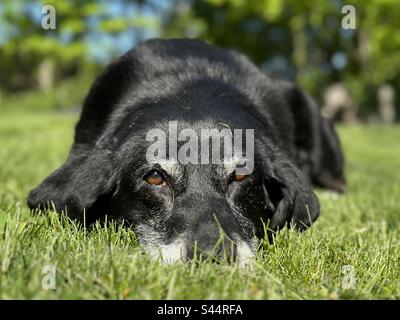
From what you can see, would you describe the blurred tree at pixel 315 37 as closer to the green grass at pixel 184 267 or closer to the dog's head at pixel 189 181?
the dog's head at pixel 189 181

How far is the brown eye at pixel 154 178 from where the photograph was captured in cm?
324

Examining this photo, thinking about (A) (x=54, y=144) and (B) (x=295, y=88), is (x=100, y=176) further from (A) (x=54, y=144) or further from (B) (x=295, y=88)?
(A) (x=54, y=144)

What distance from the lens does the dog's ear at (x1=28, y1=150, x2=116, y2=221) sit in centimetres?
349

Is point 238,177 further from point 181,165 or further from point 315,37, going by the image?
point 315,37

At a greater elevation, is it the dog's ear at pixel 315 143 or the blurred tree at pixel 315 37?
the blurred tree at pixel 315 37

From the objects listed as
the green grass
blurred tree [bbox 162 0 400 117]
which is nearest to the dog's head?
the green grass

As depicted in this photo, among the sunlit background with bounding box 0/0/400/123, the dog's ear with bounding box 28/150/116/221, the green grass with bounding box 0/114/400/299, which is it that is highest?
the sunlit background with bounding box 0/0/400/123

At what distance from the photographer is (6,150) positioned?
8391 mm

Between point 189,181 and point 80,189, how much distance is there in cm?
79

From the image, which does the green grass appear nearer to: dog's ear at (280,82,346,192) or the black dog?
the black dog

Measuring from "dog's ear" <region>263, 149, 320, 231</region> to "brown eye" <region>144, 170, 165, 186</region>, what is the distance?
0.76 metres

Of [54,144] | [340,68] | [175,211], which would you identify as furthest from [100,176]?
[340,68]

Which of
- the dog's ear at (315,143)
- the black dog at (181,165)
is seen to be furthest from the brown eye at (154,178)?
the dog's ear at (315,143)

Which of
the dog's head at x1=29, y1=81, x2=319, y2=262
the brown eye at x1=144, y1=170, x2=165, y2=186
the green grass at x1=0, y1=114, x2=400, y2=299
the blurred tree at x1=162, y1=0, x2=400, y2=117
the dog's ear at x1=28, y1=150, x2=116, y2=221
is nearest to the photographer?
the green grass at x1=0, y1=114, x2=400, y2=299
